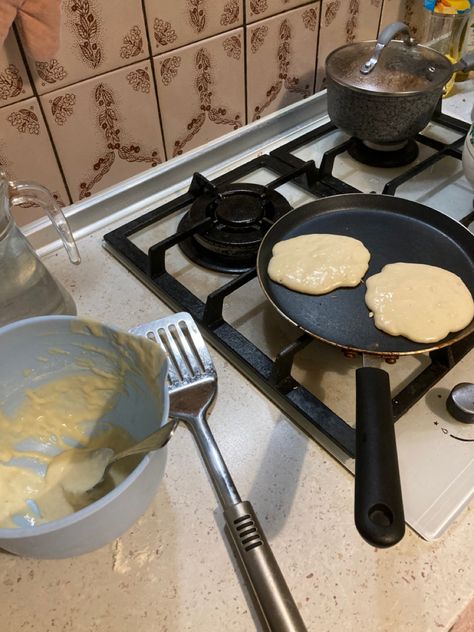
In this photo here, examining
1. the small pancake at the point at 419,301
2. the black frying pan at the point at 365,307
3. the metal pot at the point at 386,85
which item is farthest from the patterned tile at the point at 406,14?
the small pancake at the point at 419,301

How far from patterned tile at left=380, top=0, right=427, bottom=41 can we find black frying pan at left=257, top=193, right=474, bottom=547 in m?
0.47

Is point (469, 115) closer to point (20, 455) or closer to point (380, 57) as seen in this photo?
point (380, 57)

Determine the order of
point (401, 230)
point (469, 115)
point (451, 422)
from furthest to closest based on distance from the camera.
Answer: point (469, 115) < point (401, 230) < point (451, 422)

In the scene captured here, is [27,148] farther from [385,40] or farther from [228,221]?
[385,40]

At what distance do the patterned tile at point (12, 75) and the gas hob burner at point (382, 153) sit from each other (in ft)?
1.58

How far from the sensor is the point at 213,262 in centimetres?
68

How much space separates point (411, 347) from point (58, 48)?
1.64 feet

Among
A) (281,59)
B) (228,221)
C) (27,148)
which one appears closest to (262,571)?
(228,221)

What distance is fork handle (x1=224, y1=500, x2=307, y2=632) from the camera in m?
0.38

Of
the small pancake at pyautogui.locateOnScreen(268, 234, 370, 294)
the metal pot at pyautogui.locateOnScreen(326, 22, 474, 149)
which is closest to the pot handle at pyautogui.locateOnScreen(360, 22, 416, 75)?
the metal pot at pyautogui.locateOnScreen(326, 22, 474, 149)

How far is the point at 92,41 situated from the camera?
626 mm

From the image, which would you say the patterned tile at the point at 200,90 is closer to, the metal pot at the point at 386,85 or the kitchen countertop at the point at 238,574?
the metal pot at the point at 386,85

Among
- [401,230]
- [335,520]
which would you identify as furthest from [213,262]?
[335,520]

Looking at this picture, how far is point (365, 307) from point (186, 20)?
444mm
